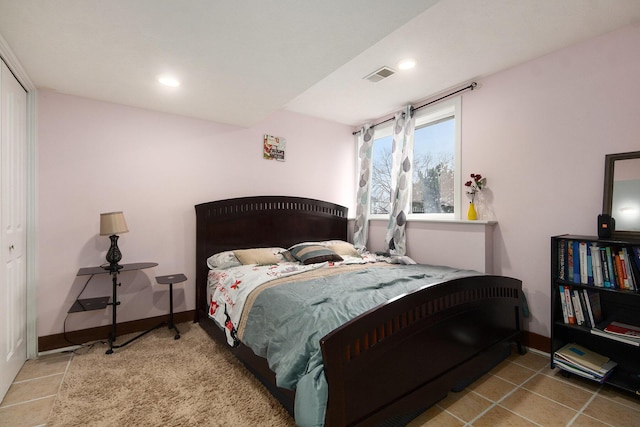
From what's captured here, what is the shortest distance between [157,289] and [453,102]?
3.78 metres

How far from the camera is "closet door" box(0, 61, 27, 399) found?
6.29 feet

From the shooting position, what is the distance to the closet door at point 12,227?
6.29ft

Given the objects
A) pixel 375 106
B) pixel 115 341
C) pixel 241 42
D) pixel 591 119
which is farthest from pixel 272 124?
pixel 591 119

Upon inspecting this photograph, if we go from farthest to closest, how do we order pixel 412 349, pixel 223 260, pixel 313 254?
1. pixel 313 254
2. pixel 223 260
3. pixel 412 349

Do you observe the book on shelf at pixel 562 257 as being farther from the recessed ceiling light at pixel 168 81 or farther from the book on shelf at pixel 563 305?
the recessed ceiling light at pixel 168 81

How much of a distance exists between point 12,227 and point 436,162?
3963 millimetres

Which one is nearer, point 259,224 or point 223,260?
point 223,260

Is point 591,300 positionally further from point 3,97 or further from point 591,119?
point 3,97

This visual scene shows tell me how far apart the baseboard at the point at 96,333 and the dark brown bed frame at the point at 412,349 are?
371mm

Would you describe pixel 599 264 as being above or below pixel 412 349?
above

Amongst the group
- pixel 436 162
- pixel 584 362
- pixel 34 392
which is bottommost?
pixel 34 392

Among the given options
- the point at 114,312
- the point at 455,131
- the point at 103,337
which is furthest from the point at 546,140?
the point at 103,337

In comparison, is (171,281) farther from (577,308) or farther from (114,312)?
(577,308)

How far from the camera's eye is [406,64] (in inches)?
105
